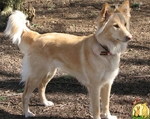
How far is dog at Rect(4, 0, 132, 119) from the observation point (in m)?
4.14

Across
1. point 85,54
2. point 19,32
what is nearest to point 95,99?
point 85,54

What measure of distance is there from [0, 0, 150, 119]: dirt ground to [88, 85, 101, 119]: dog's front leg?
1.09 feet

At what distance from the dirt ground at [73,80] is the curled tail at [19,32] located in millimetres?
964

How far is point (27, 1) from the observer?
10562mm

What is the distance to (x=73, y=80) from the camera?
232 inches

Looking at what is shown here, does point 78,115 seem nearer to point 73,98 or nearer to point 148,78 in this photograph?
point 73,98

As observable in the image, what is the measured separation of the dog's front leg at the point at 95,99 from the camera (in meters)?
4.38

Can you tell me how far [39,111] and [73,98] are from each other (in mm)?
600

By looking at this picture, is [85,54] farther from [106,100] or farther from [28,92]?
[28,92]

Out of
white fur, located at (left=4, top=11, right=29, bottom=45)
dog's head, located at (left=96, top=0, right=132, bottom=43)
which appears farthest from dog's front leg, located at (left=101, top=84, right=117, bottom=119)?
white fur, located at (left=4, top=11, right=29, bottom=45)

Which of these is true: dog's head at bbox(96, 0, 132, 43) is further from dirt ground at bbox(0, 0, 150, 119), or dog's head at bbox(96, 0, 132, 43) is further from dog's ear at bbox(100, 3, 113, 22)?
dirt ground at bbox(0, 0, 150, 119)

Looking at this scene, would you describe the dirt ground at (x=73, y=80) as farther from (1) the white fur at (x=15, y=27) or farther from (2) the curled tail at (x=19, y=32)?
(1) the white fur at (x=15, y=27)

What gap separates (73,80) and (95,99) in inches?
59.0

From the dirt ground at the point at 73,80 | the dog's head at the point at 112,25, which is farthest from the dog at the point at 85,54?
the dirt ground at the point at 73,80
